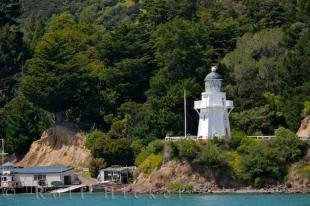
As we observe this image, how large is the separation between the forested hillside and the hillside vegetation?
0.09 metres

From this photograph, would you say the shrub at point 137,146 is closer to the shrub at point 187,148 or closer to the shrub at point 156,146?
the shrub at point 156,146

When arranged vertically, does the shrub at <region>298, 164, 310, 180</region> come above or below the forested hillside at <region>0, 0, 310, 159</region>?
below

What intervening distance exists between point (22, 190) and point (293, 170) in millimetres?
19834

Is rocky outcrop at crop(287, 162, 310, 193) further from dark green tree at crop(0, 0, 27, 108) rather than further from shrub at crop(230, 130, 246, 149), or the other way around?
dark green tree at crop(0, 0, 27, 108)

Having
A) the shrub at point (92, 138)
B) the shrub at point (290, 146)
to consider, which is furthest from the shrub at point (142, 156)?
the shrub at point (290, 146)

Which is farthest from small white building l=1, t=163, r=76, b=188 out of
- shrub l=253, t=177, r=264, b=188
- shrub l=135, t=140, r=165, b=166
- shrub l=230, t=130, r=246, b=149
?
shrub l=253, t=177, r=264, b=188

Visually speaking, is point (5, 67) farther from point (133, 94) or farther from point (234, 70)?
point (234, 70)

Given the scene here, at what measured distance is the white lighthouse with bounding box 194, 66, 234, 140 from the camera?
83500 millimetres

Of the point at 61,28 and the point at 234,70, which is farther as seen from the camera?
the point at 61,28

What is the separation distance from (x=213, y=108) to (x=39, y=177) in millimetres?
13145

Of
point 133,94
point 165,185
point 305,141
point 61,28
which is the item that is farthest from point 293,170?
point 61,28

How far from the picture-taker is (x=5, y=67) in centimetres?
10375

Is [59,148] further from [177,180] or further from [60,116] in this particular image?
[177,180]

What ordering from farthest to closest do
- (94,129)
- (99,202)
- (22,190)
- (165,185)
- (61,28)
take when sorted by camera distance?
(61,28), (94,129), (22,190), (165,185), (99,202)
